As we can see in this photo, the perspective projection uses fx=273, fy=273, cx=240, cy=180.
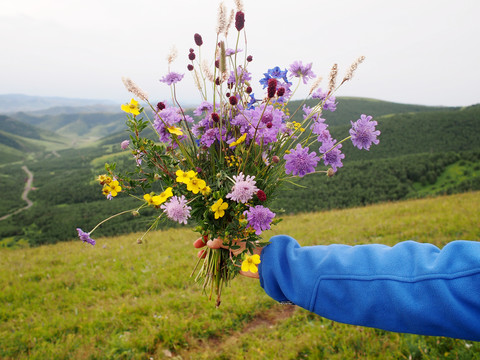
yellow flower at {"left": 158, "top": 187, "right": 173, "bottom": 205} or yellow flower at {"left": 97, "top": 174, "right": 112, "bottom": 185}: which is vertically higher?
yellow flower at {"left": 97, "top": 174, "right": 112, "bottom": 185}

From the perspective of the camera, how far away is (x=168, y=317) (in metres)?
3.83

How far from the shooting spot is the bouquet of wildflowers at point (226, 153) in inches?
58.2

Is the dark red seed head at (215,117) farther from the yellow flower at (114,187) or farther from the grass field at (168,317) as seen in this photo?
the grass field at (168,317)

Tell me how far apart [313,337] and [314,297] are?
6.43ft

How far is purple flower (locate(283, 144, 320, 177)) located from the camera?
150 cm

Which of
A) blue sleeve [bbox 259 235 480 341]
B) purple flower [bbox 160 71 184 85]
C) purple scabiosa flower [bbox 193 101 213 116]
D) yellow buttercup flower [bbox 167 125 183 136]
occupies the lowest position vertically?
blue sleeve [bbox 259 235 480 341]

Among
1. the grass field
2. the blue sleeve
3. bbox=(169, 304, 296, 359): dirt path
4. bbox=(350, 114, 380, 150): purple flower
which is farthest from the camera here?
bbox=(169, 304, 296, 359): dirt path

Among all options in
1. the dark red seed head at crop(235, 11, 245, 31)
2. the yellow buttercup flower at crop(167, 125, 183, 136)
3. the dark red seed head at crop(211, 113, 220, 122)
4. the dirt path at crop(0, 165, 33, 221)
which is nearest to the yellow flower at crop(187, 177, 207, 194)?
the yellow buttercup flower at crop(167, 125, 183, 136)

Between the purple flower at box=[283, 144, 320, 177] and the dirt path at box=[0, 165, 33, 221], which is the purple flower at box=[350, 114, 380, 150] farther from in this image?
→ the dirt path at box=[0, 165, 33, 221]

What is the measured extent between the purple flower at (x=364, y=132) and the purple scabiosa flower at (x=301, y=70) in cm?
50

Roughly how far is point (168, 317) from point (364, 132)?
3.60 metres

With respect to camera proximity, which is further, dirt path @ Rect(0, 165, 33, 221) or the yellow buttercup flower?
dirt path @ Rect(0, 165, 33, 221)

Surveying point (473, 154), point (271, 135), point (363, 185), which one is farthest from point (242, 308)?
point (473, 154)

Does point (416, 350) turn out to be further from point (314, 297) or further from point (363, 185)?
point (363, 185)
